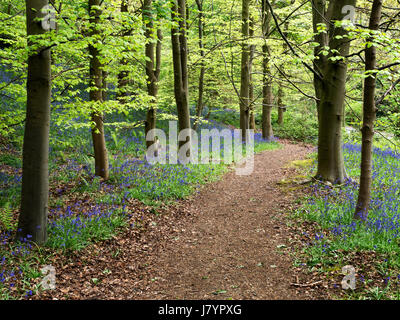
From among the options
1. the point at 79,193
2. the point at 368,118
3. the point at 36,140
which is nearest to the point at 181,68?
the point at 79,193

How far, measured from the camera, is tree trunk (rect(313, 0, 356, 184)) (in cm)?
750

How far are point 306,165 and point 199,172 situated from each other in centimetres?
427

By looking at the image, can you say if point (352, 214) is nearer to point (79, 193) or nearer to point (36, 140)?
point (36, 140)

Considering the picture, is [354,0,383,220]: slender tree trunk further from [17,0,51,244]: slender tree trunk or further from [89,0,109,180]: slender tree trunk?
[89,0,109,180]: slender tree trunk

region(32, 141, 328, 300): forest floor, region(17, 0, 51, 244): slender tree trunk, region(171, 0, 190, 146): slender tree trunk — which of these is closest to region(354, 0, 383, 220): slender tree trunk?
region(32, 141, 328, 300): forest floor

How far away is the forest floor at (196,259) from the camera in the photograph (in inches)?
170

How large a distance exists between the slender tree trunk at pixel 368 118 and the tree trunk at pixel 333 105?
2275mm

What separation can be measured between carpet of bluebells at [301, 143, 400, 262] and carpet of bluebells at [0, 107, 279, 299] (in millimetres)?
3883

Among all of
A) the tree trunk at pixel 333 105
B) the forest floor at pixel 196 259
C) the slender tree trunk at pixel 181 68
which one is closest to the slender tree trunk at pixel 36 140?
the forest floor at pixel 196 259

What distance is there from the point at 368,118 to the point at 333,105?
8.58ft

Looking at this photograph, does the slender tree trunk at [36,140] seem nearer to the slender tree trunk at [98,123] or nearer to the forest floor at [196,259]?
the forest floor at [196,259]

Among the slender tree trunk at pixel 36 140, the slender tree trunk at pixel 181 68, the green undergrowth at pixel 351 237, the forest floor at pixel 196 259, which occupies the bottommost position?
the forest floor at pixel 196 259
